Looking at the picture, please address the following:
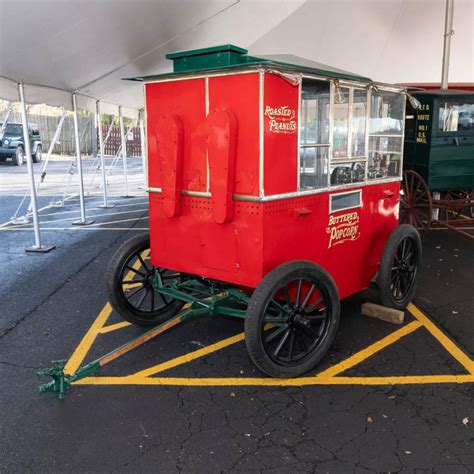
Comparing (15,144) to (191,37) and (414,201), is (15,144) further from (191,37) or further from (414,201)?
(414,201)

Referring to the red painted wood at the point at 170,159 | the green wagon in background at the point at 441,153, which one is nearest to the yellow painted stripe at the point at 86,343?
the red painted wood at the point at 170,159

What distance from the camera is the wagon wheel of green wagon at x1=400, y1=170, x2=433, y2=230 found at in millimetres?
8164

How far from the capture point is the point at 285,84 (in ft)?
12.0

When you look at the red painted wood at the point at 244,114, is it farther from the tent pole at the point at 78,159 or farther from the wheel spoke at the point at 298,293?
the tent pole at the point at 78,159

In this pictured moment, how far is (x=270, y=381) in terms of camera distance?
3779 millimetres

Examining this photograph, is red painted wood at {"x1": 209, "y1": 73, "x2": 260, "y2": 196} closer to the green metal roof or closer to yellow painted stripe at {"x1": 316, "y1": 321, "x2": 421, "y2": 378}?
the green metal roof

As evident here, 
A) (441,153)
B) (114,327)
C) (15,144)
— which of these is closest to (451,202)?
(441,153)

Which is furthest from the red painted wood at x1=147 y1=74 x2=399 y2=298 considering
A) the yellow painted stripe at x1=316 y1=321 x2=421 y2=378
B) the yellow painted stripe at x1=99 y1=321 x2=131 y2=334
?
the yellow painted stripe at x1=99 y1=321 x2=131 y2=334

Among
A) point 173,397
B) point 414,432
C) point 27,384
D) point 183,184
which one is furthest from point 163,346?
point 414,432

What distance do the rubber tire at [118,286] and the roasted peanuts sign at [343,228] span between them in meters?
1.73

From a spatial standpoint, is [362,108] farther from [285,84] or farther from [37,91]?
[37,91]

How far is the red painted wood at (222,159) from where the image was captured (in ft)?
12.0

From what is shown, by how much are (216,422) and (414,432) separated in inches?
50.9

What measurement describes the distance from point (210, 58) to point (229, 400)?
2632 millimetres
